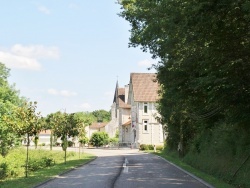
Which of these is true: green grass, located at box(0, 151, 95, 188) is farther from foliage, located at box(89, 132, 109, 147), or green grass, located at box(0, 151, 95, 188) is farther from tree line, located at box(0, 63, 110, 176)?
foliage, located at box(89, 132, 109, 147)

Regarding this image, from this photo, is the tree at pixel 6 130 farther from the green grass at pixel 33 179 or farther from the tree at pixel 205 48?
the tree at pixel 205 48

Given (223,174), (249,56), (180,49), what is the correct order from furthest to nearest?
(223,174) < (180,49) < (249,56)

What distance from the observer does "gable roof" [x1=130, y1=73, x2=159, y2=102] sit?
247 ft

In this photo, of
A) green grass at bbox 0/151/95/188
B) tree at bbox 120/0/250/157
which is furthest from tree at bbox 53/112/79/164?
tree at bbox 120/0/250/157

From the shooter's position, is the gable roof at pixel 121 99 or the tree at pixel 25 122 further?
the gable roof at pixel 121 99

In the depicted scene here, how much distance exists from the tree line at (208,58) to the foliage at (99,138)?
179 ft

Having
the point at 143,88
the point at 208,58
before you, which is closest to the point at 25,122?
the point at 208,58

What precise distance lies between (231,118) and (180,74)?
3522 millimetres

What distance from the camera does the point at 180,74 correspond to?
17.3 metres

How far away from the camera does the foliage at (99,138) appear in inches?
3115

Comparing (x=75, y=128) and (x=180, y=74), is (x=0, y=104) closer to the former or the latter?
(x=75, y=128)

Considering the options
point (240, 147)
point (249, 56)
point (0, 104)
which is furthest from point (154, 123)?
Result: point (249, 56)

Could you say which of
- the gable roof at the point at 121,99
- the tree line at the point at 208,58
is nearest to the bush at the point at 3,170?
A: the tree line at the point at 208,58

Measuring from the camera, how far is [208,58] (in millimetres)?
12617
